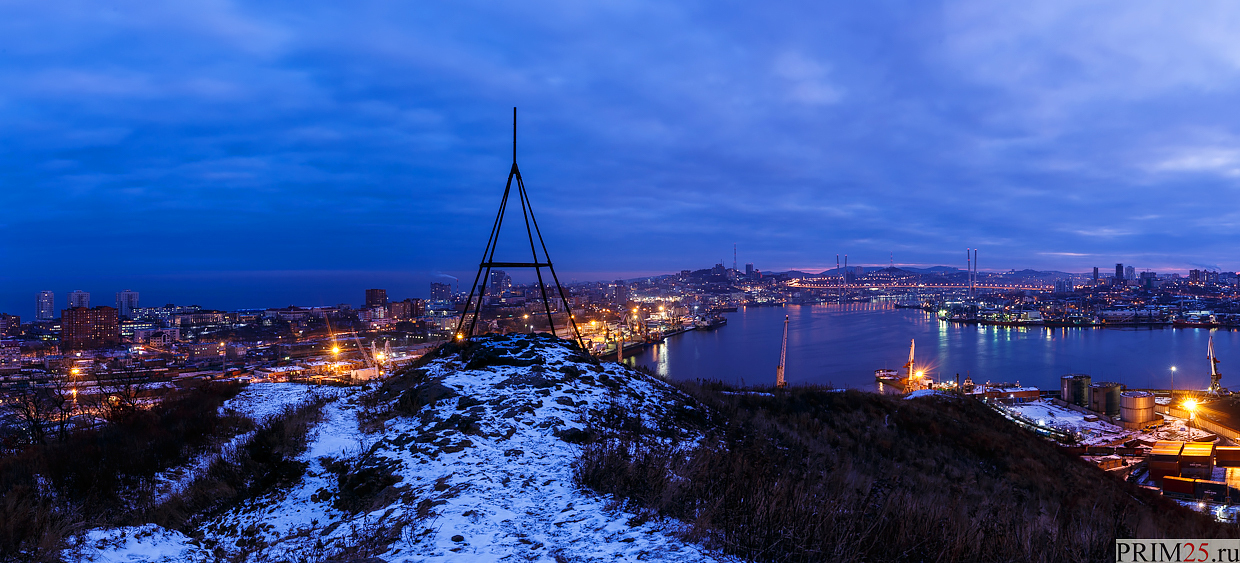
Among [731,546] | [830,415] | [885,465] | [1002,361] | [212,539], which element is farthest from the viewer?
[1002,361]

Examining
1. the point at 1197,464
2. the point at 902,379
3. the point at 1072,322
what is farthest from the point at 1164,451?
the point at 1072,322

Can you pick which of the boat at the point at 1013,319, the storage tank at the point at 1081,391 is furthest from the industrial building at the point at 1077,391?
the boat at the point at 1013,319

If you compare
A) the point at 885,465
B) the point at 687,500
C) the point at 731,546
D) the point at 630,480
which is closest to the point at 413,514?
the point at 630,480

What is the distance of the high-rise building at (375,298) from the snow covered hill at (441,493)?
55.4m

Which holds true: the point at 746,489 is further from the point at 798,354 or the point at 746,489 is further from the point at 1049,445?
the point at 798,354

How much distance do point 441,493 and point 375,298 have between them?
6116 cm

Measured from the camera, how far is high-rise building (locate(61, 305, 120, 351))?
90.8 ft

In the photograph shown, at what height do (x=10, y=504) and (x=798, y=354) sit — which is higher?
(x=10, y=504)

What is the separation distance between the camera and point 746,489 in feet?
10.5

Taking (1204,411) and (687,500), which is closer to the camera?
(687,500)

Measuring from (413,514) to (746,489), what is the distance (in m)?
2.08

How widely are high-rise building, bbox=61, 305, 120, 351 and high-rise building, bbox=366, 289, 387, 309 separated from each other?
2588 centimetres

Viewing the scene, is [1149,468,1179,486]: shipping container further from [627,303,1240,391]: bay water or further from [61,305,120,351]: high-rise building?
[61,305,120,351]: high-rise building

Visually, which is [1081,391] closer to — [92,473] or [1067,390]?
[1067,390]
